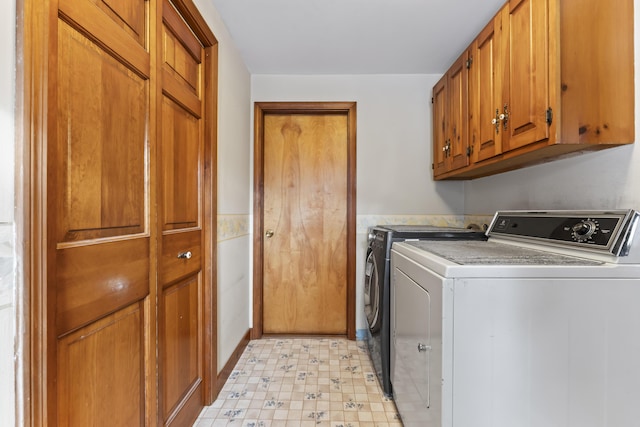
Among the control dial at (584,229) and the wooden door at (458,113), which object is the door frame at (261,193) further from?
the control dial at (584,229)

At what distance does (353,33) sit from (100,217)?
5.82 ft

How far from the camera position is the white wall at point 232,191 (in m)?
1.87

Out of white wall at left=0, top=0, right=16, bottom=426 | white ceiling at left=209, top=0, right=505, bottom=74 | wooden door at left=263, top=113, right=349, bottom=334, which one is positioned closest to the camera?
white wall at left=0, top=0, right=16, bottom=426

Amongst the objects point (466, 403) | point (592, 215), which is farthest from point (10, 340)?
point (592, 215)

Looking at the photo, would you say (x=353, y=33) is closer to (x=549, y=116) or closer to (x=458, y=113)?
(x=458, y=113)

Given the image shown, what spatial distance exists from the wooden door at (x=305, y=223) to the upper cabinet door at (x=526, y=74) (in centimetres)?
143

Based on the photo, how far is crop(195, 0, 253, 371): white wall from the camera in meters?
1.87

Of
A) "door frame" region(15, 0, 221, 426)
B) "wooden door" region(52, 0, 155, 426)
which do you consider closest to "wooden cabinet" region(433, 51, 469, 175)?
"wooden door" region(52, 0, 155, 426)

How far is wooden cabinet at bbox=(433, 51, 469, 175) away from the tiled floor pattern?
151 centimetres

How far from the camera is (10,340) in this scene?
2.12 ft

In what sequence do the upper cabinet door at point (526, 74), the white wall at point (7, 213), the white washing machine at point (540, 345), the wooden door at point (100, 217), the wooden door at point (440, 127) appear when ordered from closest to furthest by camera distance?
the white wall at point (7, 213), the wooden door at point (100, 217), the white washing machine at point (540, 345), the upper cabinet door at point (526, 74), the wooden door at point (440, 127)

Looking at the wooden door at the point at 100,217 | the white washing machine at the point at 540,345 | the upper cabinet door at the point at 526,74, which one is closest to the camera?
the wooden door at the point at 100,217

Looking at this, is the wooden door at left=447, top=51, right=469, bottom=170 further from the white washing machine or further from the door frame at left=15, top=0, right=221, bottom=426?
the door frame at left=15, top=0, right=221, bottom=426

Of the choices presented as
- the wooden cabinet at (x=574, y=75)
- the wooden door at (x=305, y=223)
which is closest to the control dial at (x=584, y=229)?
the wooden cabinet at (x=574, y=75)
